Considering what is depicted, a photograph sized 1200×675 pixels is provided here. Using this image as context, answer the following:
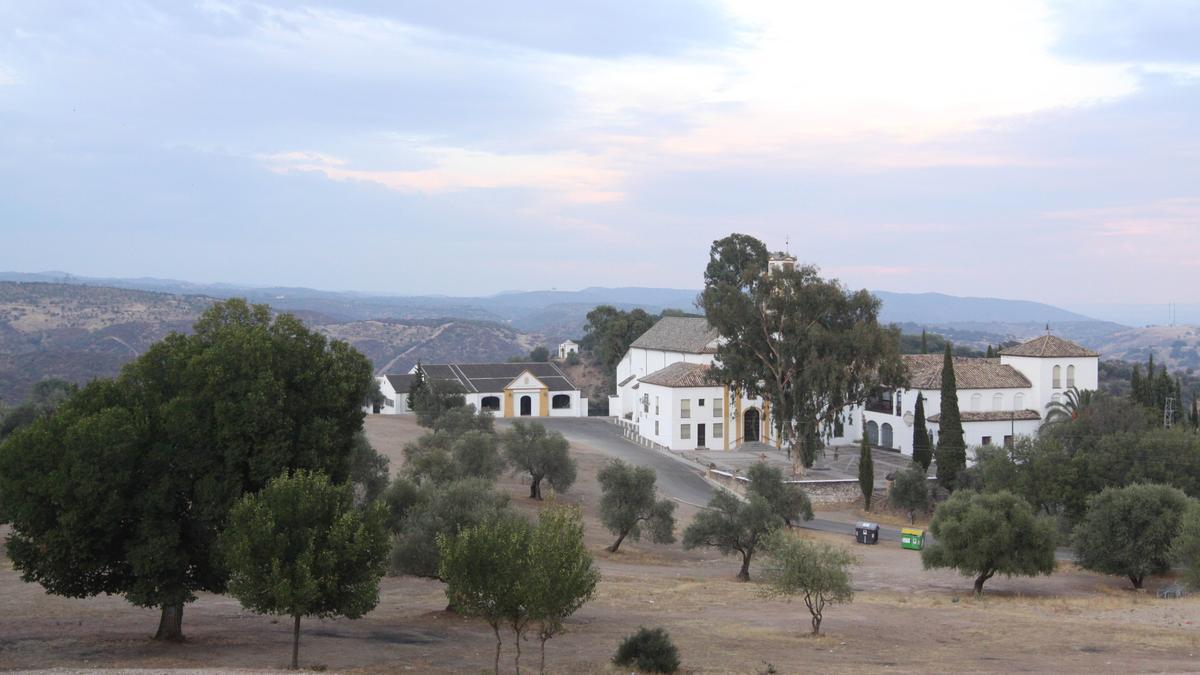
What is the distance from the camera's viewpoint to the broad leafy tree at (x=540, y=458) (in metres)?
49.1

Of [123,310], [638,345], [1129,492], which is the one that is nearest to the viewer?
[1129,492]

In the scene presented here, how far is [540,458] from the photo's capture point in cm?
4900

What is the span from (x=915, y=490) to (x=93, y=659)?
39.1 metres

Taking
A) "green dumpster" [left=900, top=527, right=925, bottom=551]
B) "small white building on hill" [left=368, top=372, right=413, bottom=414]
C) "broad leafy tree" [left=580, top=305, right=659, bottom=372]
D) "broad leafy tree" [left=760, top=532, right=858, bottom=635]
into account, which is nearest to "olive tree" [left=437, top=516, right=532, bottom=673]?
"broad leafy tree" [left=760, top=532, right=858, bottom=635]

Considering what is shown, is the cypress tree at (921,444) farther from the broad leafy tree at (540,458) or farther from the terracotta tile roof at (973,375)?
the broad leafy tree at (540,458)

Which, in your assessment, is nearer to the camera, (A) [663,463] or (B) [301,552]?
(B) [301,552]

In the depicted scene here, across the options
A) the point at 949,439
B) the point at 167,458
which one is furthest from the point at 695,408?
the point at 167,458

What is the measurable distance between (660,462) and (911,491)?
15952 millimetres

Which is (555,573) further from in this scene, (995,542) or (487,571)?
(995,542)

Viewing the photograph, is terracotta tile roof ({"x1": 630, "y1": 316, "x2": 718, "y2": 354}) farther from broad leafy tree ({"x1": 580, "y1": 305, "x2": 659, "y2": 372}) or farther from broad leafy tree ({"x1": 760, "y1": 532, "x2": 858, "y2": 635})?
broad leafy tree ({"x1": 760, "y1": 532, "x2": 858, "y2": 635})

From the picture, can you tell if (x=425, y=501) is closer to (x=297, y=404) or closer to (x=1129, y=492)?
(x=297, y=404)

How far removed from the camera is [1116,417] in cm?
5128

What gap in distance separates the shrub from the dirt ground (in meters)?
0.61

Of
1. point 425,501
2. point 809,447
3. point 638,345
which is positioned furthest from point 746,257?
point 425,501
